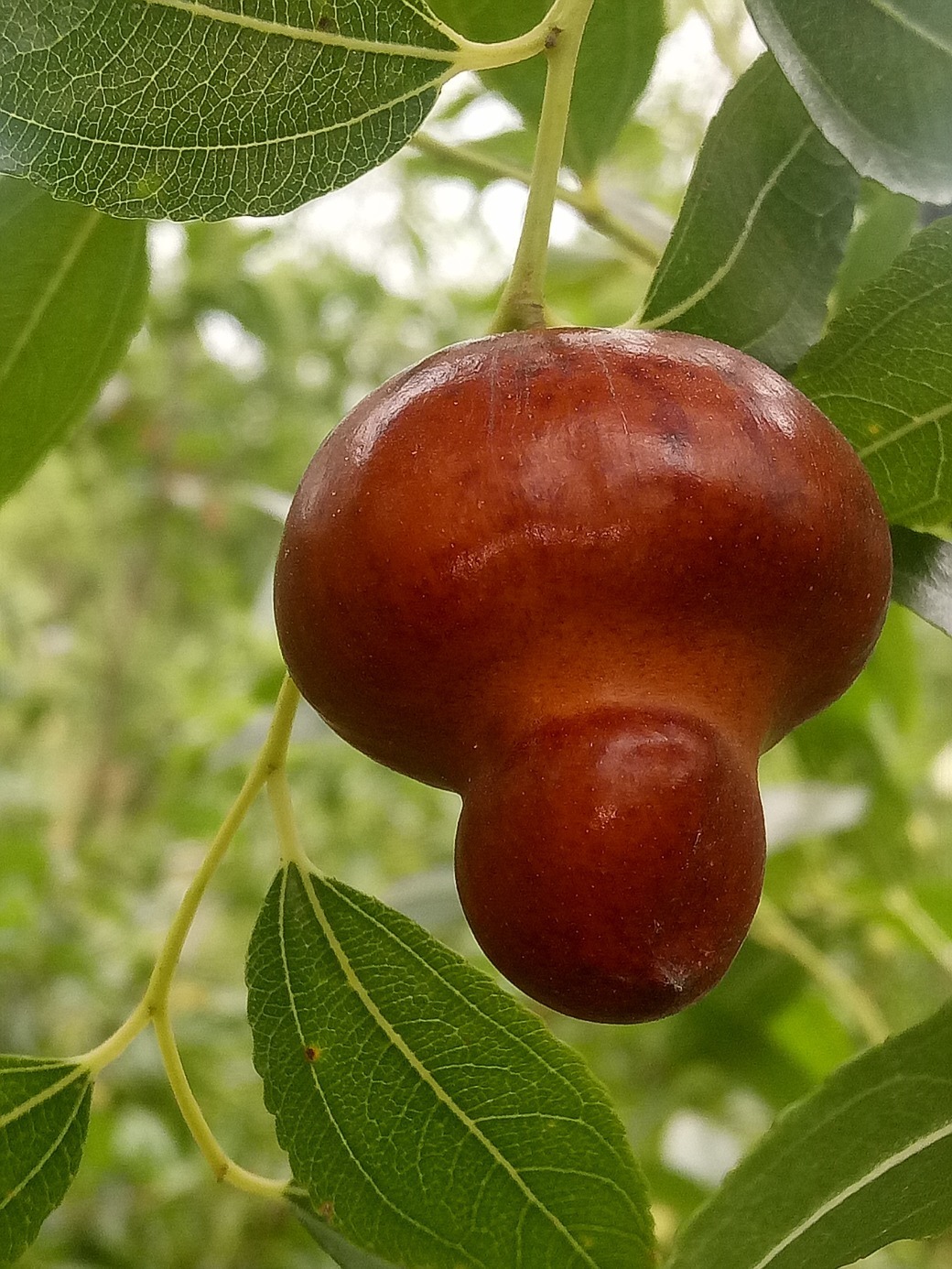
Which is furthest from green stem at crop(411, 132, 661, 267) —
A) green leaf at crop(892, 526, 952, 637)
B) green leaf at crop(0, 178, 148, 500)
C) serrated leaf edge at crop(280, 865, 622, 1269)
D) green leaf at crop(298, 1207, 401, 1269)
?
green leaf at crop(298, 1207, 401, 1269)

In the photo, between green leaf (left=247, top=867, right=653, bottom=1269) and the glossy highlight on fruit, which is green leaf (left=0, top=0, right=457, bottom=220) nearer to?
the glossy highlight on fruit

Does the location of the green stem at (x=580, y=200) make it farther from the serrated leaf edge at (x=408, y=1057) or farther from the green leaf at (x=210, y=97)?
the serrated leaf edge at (x=408, y=1057)

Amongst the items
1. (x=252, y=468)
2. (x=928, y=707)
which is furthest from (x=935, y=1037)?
(x=928, y=707)

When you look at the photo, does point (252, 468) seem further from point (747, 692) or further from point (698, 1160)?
point (747, 692)

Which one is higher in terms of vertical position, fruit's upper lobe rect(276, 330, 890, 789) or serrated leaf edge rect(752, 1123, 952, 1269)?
fruit's upper lobe rect(276, 330, 890, 789)

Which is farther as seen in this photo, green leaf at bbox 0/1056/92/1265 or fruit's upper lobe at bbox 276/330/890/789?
green leaf at bbox 0/1056/92/1265

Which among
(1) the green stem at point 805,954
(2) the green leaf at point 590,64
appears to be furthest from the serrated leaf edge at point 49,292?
(1) the green stem at point 805,954
